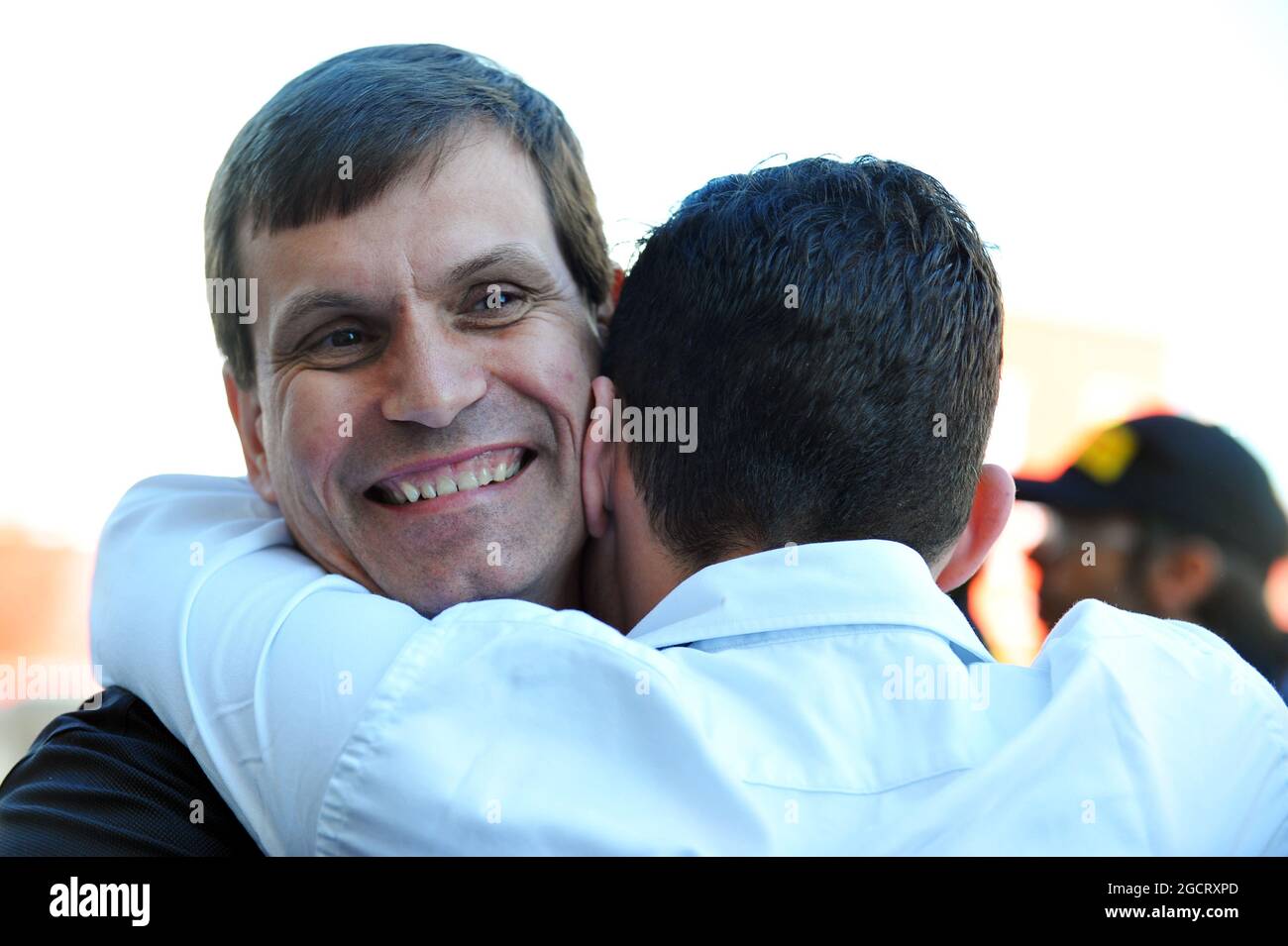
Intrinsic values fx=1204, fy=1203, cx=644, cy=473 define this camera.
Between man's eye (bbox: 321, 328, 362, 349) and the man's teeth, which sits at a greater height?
man's eye (bbox: 321, 328, 362, 349)

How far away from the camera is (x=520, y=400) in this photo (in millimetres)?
1693

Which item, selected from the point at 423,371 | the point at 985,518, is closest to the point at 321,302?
the point at 423,371

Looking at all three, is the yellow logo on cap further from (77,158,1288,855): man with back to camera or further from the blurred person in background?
(77,158,1288,855): man with back to camera

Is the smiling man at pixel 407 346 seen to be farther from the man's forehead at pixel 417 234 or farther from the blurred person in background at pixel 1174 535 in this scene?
the blurred person in background at pixel 1174 535

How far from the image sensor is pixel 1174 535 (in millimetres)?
3307

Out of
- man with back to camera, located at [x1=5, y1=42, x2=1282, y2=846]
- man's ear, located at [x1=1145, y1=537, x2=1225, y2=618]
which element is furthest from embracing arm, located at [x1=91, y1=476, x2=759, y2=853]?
man's ear, located at [x1=1145, y1=537, x2=1225, y2=618]

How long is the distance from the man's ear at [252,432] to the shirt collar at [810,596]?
32.8 inches

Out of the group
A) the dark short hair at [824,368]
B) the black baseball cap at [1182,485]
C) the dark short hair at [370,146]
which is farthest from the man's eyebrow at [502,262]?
the black baseball cap at [1182,485]

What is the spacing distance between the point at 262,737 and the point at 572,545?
57 cm

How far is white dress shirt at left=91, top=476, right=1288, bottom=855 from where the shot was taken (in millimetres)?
1149

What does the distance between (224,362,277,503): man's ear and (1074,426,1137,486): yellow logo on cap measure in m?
2.39
